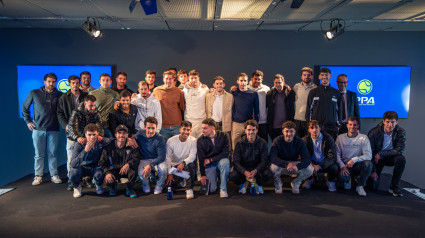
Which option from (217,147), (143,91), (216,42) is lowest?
(217,147)

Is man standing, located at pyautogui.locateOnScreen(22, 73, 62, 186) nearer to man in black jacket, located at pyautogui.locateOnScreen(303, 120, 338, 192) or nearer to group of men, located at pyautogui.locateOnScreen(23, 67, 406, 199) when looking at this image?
group of men, located at pyautogui.locateOnScreen(23, 67, 406, 199)

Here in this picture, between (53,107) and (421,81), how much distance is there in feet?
22.2

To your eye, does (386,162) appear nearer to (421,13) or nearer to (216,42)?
(421,13)

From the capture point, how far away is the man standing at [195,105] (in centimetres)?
426

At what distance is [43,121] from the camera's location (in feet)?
13.8

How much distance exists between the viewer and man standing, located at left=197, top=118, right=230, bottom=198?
12.5ft

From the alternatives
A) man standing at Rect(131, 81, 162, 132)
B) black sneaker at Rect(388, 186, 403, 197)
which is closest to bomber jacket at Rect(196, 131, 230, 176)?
man standing at Rect(131, 81, 162, 132)

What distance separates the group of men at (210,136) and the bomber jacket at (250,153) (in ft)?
0.05

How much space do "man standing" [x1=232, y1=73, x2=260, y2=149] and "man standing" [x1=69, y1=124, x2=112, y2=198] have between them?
1808 mm

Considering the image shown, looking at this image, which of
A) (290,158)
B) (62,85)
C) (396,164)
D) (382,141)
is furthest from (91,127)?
(396,164)

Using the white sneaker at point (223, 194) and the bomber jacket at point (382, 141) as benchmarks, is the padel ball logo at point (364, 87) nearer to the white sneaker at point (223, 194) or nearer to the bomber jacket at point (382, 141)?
the bomber jacket at point (382, 141)

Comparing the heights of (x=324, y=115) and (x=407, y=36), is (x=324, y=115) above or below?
below

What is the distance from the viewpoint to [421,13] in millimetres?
4492

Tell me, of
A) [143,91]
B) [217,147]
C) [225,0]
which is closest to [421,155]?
[217,147]
